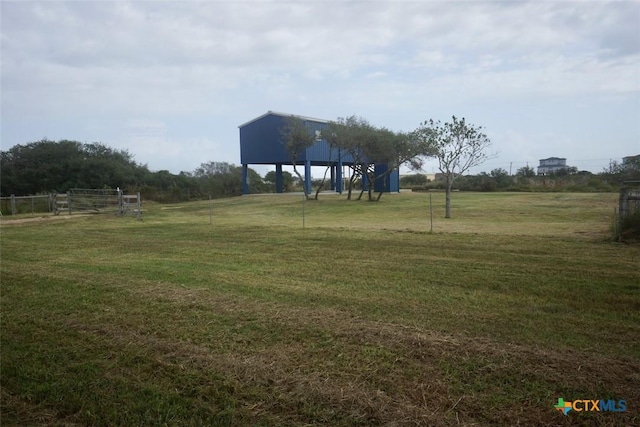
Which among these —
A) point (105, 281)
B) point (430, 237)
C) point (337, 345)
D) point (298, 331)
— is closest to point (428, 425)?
point (337, 345)

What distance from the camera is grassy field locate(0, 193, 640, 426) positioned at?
3.20 metres

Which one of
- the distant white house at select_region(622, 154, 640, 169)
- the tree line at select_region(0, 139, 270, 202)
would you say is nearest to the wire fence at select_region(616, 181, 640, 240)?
the distant white house at select_region(622, 154, 640, 169)

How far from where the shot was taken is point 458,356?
3998 mm

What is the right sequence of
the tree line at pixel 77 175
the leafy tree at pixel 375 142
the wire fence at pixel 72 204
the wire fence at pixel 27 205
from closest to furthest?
the wire fence at pixel 72 204 → the wire fence at pixel 27 205 → the leafy tree at pixel 375 142 → the tree line at pixel 77 175

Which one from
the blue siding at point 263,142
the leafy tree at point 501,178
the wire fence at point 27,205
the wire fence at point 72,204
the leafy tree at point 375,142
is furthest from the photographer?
the leafy tree at point 501,178

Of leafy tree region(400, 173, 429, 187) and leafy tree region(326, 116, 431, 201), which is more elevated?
leafy tree region(326, 116, 431, 201)

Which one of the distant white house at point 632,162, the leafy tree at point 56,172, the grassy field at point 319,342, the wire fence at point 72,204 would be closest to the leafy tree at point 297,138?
the wire fence at point 72,204

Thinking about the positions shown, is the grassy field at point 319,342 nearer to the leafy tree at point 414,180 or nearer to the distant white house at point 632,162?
the distant white house at point 632,162

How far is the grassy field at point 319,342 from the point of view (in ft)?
10.5

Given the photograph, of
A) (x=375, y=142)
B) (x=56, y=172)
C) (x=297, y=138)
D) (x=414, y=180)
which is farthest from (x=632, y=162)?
(x=56, y=172)

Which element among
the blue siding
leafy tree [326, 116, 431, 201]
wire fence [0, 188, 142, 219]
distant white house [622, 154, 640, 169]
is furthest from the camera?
the blue siding

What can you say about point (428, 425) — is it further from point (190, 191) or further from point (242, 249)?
point (190, 191)

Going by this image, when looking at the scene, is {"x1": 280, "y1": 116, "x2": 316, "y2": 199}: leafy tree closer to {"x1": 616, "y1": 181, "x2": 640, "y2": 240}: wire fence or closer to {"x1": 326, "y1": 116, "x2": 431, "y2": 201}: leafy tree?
{"x1": 326, "y1": 116, "x2": 431, "y2": 201}: leafy tree

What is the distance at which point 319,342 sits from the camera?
438cm
